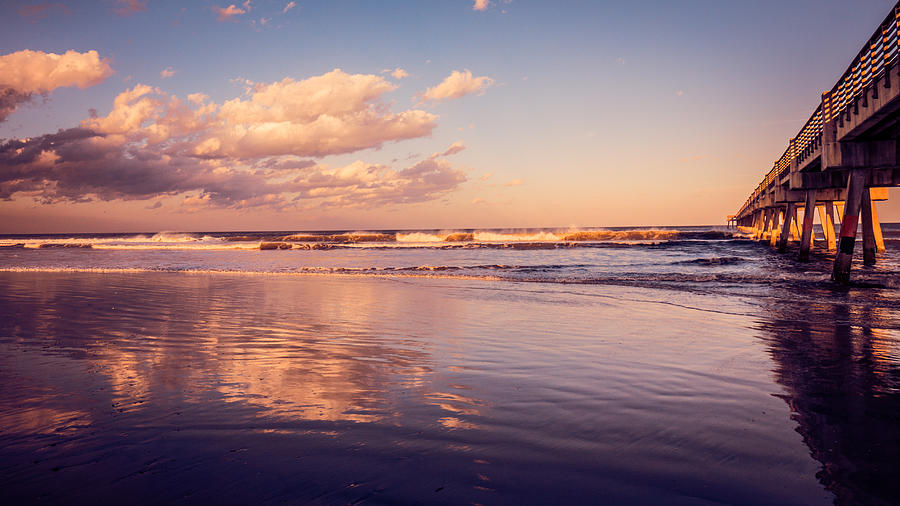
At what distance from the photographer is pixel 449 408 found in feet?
13.5

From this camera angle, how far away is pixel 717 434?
139 inches

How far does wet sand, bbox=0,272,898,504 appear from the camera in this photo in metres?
2.76

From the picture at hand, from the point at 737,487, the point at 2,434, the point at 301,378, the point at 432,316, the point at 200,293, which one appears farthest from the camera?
the point at 200,293

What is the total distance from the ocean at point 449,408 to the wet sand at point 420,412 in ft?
0.07

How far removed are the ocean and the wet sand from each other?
21 mm

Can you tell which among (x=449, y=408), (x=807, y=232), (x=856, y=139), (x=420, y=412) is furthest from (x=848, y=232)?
(x=420, y=412)

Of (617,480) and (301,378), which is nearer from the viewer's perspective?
(617,480)

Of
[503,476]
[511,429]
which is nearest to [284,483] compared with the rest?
[503,476]

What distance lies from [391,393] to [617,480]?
2.28m

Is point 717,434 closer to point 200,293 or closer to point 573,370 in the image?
point 573,370

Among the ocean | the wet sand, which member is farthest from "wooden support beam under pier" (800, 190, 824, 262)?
the wet sand

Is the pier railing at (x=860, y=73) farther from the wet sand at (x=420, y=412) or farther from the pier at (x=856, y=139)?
the wet sand at (x=420, y=412)

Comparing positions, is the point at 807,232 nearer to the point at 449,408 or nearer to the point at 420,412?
the point at 449,408

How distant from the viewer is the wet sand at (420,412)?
276cm
